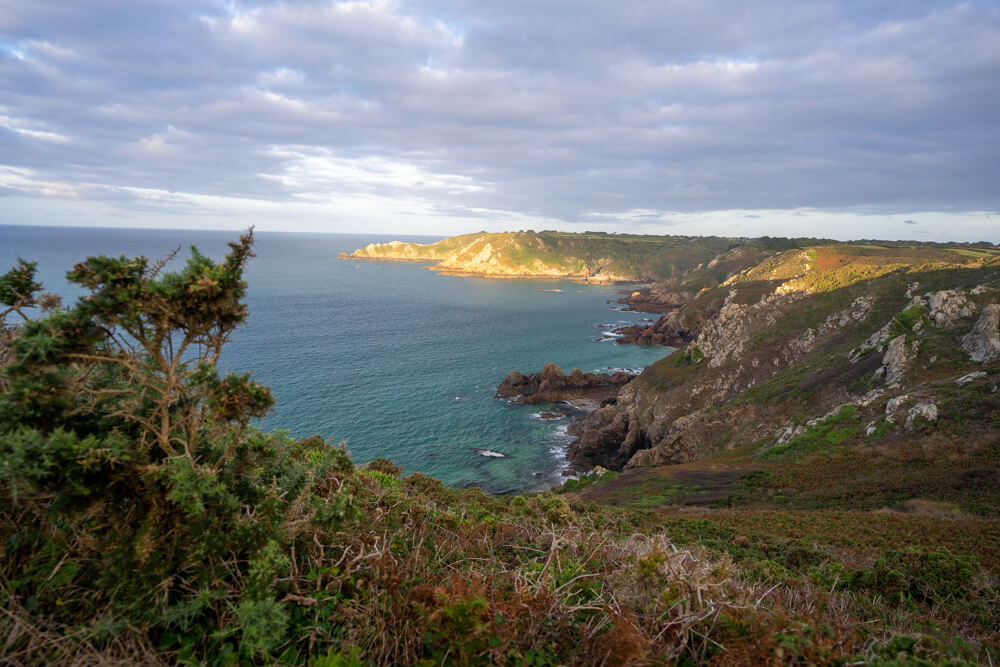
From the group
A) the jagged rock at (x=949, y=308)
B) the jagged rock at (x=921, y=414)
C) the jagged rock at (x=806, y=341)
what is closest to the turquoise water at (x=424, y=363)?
the jagged rock at (x=921, y=414)

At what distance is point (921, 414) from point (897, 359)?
10513 mm

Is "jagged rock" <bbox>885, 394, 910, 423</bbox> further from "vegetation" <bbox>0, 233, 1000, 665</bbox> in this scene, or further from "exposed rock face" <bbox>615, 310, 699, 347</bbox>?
"exposed rock face" <bbox>615, 310, 699, 347</bbox>

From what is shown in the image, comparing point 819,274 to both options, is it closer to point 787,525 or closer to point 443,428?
point 443,428

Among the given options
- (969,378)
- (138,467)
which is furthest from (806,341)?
(138,467)

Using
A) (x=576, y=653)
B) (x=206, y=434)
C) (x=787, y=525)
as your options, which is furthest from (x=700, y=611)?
(x=787, y=525)

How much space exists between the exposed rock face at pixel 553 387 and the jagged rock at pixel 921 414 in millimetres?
32659

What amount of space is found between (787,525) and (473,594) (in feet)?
54.8

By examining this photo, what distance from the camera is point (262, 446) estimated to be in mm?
4223

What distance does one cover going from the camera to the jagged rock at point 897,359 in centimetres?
3018

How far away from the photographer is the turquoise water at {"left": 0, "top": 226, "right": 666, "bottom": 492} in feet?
133

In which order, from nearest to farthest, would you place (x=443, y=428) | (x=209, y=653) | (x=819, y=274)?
(x=209, y=653) → (x=443, y=428) → (x=819, y=274)

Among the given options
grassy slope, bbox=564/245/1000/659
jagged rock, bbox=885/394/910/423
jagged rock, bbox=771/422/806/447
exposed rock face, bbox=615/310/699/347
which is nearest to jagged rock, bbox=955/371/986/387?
grassy slope, bbox=564/245/1000/659

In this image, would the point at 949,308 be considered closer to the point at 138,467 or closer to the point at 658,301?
the point at 138,467

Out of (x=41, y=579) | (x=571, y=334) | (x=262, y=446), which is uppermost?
(x=262, y=446)
